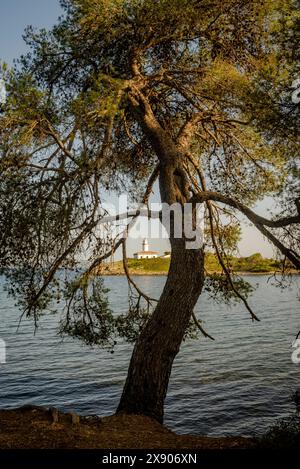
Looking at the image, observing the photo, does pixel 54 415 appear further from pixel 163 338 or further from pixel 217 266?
pixel 217 266

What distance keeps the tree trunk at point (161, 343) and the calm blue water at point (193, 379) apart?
294 centimetres

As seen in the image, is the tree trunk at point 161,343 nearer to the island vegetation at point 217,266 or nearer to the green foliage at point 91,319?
the island vegetation at point 217,266

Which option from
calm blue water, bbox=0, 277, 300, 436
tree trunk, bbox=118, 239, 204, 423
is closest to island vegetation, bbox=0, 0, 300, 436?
tree trunk, bbox=118, 239, 204, 423

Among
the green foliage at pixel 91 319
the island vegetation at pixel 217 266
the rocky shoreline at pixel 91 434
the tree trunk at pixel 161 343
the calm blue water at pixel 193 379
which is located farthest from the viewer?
the calm blue water at pixel 193 379

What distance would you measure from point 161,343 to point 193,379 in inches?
592

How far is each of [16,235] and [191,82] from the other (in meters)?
5.19

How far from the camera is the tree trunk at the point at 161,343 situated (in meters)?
8.94

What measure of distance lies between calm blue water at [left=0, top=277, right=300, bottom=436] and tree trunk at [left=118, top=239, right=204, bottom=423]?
2.94m

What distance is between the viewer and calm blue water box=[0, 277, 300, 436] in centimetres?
1756

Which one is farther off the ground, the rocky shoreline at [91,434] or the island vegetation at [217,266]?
the island vegetation at [217,266]

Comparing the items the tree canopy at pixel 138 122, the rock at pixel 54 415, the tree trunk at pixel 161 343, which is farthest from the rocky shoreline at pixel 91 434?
the tree canopy at pixel 138 122

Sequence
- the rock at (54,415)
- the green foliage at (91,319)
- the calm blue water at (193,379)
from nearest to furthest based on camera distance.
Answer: the rock at (54,415), the green foliage at (91,319), the calm blue water at (193,379)

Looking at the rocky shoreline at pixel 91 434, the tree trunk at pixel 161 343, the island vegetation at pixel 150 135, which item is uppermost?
the island vegetation at pixel 150 135
